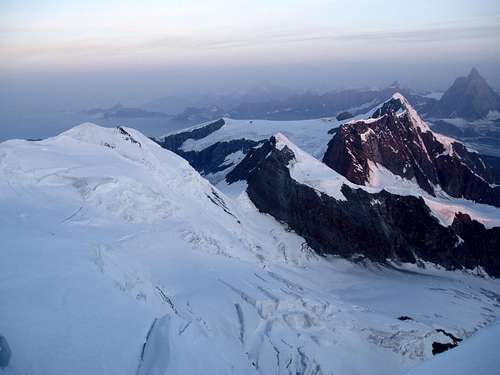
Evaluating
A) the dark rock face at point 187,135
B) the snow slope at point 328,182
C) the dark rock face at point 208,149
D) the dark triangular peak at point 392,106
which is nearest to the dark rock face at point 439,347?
the snow slope at point 328,182

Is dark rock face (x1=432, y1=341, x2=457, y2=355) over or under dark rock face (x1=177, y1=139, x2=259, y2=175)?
over

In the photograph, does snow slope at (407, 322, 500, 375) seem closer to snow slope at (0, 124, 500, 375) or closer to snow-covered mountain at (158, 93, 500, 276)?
snow slope at (0, 124, 500, 375)

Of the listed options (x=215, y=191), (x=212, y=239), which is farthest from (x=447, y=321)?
(x=215, y=191)

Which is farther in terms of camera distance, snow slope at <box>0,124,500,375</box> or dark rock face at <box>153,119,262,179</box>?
dark rock face at <box>153,119,262,179</box>

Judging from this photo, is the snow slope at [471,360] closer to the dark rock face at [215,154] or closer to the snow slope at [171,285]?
the snow slope at [171,285]

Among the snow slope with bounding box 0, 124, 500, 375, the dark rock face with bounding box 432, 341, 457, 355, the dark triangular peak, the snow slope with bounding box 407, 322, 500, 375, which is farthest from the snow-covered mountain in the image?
the snow slope with bounding box 407, 322, 500, 375

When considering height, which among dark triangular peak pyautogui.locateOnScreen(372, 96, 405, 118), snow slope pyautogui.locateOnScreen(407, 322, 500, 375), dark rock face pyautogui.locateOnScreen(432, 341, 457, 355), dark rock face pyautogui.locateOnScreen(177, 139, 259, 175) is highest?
snow slope pyautogui.locateOnScreen(407, 322, 500, 375)

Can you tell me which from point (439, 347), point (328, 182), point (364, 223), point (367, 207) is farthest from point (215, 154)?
point (439, 347)
